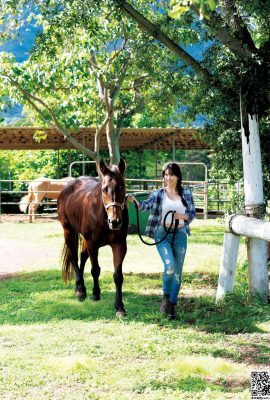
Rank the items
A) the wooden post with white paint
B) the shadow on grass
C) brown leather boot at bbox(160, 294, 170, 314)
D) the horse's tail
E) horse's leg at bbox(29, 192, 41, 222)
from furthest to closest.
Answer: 1. horse's leg at bbox(29, 192, 41, 222)
2. the horse's tail
3. the wooden post with white paint
4. brown leather boot at bbox(160, 294, 170, 314)
5. the shadow on grass

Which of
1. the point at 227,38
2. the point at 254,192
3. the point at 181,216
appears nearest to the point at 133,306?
the point at 181,216

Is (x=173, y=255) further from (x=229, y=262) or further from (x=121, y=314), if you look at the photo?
(x=121, y=314)

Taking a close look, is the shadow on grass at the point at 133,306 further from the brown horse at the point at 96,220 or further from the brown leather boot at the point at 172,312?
the brown horse at the point at 96,220

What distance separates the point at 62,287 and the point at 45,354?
11.6 ft

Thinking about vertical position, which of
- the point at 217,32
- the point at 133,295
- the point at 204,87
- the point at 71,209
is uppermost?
the point at 217,32

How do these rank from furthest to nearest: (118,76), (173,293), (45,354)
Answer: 1. (118,76)
2. (173,293)
3. (45,354)

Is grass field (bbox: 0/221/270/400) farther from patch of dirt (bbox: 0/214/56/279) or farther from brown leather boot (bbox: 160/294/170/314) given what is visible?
patch of dirt (bbox: 0/214/56/279)

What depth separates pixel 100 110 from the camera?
1823 centimetres

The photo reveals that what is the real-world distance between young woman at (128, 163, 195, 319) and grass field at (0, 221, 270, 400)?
41 centimetres

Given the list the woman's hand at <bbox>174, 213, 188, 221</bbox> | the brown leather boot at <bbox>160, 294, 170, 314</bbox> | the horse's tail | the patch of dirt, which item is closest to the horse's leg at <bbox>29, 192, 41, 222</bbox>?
the patch of dirt

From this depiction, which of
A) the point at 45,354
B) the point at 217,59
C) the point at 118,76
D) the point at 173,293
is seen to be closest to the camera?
the point at 45,354

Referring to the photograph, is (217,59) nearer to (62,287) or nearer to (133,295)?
(133,295)

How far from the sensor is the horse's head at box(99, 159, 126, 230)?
6668mm

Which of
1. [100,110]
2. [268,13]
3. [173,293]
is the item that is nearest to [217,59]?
[268,13]
